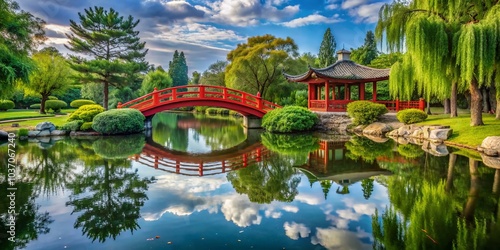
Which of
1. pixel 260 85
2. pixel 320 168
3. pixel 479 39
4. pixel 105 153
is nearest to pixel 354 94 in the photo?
pixel 260 85

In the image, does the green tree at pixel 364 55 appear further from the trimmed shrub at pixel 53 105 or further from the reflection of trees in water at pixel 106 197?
the reflection of trees in water at pixel 106 197

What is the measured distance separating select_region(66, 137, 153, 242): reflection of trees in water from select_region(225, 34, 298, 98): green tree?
17.6 m

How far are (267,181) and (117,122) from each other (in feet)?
32.7

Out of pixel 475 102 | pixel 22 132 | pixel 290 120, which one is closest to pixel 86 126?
pixel 22 132

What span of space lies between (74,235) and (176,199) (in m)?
1.76

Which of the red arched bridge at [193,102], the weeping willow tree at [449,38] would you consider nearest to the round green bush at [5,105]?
the red arched bridge at [193,102]

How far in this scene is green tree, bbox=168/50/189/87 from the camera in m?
46.0

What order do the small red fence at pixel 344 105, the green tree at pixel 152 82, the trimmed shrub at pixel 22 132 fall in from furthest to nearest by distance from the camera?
the green tree at pixel 152 82
the small red fence at pixel 344 105
the trimmed shrub at pixel 22 132

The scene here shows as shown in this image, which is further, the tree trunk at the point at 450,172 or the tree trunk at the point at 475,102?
the tree trunk at the point at 475,102

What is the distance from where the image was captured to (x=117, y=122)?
46.7ft

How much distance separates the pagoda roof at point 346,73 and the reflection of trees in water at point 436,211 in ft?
33.7

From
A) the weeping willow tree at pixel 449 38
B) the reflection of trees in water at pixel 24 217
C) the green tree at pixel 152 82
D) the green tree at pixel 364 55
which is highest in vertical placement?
the green tree at pixel 364 55

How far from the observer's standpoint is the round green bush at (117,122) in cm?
1416

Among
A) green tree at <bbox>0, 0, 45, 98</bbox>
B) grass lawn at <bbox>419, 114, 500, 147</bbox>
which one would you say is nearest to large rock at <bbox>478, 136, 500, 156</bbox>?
grass lawn at <bbox>419, 114, 500, 147</bbox>
